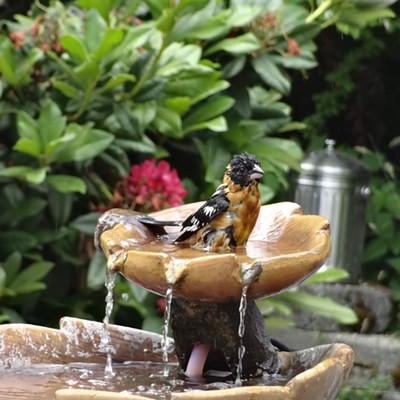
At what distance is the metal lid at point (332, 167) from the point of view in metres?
6.02

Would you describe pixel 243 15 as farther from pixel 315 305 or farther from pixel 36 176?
pixel 315 305

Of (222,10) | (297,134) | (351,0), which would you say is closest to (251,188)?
(222,10)

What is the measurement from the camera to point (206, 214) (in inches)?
92.8

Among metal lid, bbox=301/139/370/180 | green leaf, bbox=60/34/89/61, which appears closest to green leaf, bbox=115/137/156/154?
green leaf, bbox=60/34/89/61

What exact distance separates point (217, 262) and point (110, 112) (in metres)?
1.91

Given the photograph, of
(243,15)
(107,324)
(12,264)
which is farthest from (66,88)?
(107,324)

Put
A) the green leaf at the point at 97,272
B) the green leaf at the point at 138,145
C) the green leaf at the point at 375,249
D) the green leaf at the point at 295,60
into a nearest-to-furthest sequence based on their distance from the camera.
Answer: the green leaf at the point at 97,272, the green leaf at the point at 138,145, the green leaf at the point at 295,60, the green leaf at the point at 375,249

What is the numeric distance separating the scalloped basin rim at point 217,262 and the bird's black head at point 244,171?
147 millimetres

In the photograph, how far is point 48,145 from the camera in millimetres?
3680

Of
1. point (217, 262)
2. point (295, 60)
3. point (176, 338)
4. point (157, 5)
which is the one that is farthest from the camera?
point (295, 60)

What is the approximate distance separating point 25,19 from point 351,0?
4.42 feet

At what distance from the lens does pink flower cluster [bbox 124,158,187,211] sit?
3.62m

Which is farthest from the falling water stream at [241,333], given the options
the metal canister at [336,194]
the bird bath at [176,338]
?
the metal canister at [336,194]

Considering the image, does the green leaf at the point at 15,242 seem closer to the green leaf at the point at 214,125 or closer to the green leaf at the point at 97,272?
the green leaf at the point at 97,272
